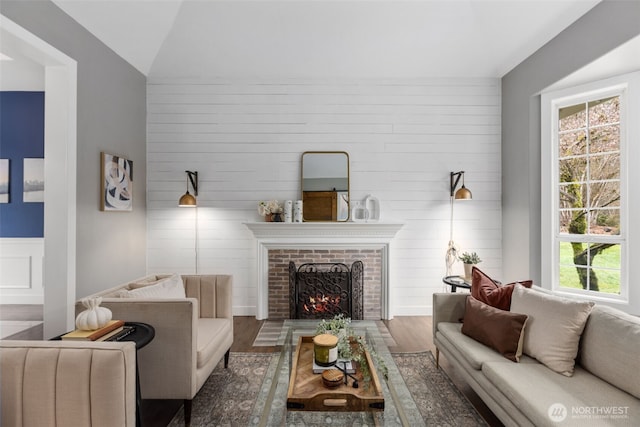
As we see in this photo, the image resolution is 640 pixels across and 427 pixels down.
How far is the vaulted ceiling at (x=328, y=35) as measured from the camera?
9.92ft

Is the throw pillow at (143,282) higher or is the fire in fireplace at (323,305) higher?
the throw pillow at (143,282)

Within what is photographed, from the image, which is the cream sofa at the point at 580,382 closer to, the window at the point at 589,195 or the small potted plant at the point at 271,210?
the window at the point at 589,195

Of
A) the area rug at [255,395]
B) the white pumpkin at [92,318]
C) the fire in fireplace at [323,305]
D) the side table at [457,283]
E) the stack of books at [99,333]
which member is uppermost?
the white pumpkin at [92,318]

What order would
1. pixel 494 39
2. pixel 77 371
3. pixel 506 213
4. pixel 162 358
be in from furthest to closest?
pixel 506 213 → pixel 494 39 → pixel 162 358 → pixel 77 371

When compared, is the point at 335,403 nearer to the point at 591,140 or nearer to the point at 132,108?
the point at 591,140

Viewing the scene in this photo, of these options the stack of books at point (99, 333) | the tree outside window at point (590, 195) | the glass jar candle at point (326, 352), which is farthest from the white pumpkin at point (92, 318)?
the tree outside window at point (590, 195)

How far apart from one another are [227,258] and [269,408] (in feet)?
8.26

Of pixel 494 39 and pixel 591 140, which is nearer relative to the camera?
pixel 591 140

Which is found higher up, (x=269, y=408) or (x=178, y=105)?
(x=178, y=105)

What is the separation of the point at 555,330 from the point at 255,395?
1912 mm

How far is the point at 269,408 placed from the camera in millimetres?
1553

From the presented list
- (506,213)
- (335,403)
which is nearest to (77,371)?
(335,403)

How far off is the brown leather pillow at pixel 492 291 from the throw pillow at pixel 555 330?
0.75 feet

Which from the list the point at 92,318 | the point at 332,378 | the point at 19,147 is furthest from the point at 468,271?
the point at 19,147
